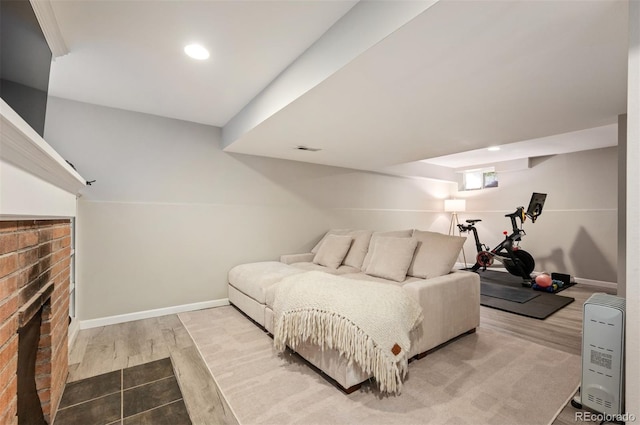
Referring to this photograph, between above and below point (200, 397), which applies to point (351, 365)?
above

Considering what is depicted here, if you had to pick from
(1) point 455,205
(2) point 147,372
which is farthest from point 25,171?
(1) point 455,205

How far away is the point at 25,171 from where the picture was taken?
109 centimetres

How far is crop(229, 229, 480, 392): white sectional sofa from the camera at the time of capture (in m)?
2.26

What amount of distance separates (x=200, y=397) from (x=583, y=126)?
13.9 ft

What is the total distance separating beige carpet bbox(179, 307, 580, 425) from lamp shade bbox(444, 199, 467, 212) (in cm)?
445

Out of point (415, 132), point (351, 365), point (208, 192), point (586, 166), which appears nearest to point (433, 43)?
point (415, 132)

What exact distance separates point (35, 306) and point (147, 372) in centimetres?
111

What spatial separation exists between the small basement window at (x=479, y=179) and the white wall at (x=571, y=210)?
0.70 ft

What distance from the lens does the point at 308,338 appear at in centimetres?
213

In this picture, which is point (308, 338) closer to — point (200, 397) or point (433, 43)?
point (200, 397)

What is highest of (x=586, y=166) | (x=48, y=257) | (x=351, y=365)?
(x=586, y=166)

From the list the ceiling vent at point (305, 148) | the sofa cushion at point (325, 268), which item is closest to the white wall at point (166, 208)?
the sofa cushion at point (325, 268)

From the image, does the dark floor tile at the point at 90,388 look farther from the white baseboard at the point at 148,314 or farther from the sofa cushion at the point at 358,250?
the sofa cushion at the point at 358,250

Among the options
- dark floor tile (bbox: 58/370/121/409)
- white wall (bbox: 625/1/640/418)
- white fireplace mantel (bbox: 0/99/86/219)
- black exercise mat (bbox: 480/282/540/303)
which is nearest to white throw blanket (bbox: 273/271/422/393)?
white wall (bbox: 625/1/640/418)
